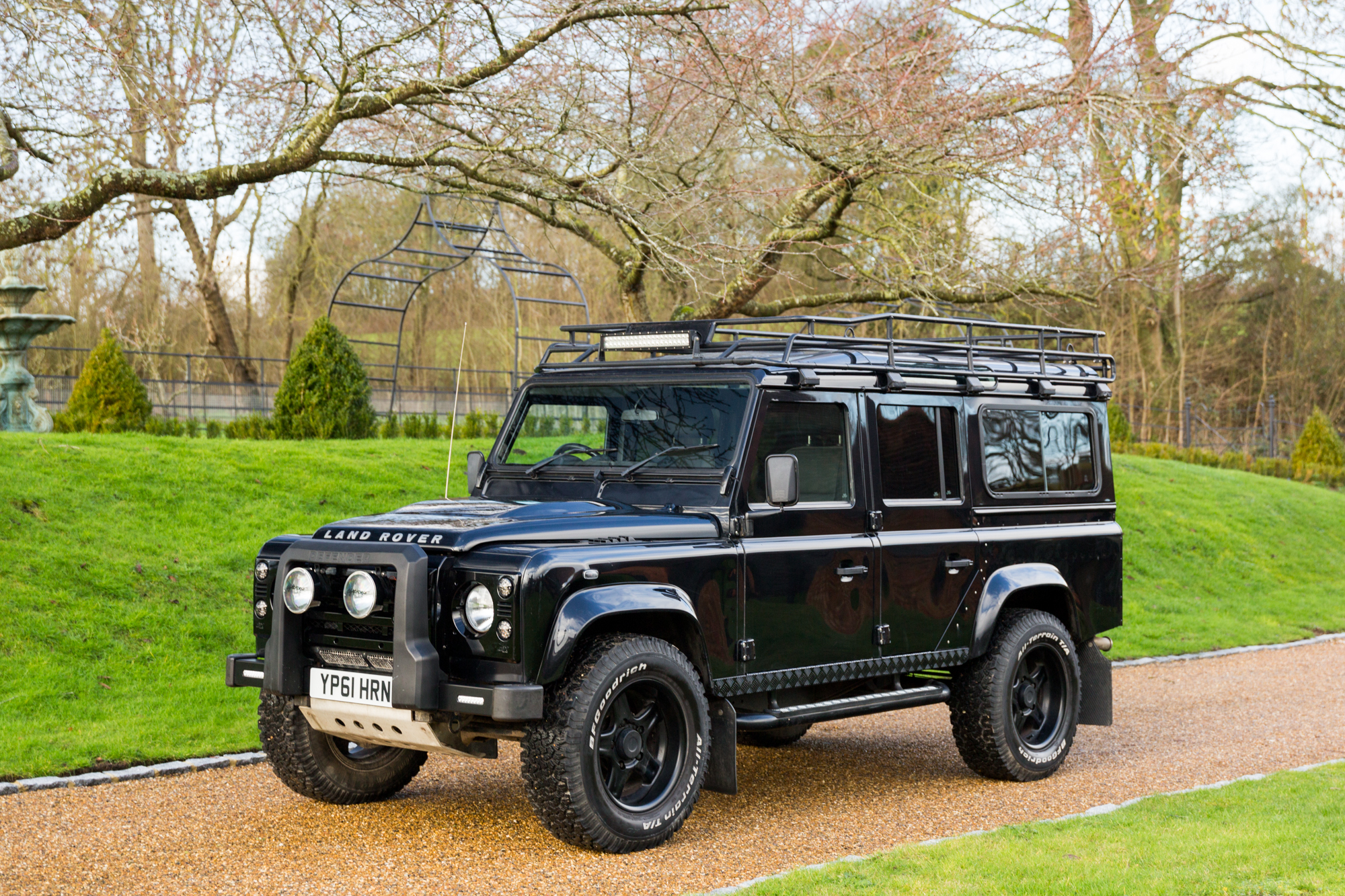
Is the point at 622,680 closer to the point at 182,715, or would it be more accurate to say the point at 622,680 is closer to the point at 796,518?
the point at 796,518

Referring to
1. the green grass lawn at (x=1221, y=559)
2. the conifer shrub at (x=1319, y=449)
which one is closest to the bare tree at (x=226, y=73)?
the green grass lawn at (x=1221, y=559)

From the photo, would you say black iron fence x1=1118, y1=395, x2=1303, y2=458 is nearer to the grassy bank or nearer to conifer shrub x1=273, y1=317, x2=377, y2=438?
conifer shrub x1=273, y1=317, x2=377, y2=438

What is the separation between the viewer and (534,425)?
23.8 ft

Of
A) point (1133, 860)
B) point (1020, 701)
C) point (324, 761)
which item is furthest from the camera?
point (1020, 701)

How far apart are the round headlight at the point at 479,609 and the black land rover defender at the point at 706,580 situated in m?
0.02

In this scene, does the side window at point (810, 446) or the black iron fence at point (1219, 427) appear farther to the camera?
the black iron fence at point (1219, 427)

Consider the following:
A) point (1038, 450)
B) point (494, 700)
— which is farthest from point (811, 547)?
point (1038, 450)

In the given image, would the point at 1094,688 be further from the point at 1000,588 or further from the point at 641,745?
the point at 641,745

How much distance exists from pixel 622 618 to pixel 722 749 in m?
0.87

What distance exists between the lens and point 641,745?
5734 mm

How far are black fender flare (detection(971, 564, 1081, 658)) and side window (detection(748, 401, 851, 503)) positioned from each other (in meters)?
1.18

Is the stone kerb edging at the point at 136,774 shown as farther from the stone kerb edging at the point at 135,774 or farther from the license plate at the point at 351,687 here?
the license plate at the point at 351,687

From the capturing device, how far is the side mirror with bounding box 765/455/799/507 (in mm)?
6020

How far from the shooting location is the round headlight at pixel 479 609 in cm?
530
